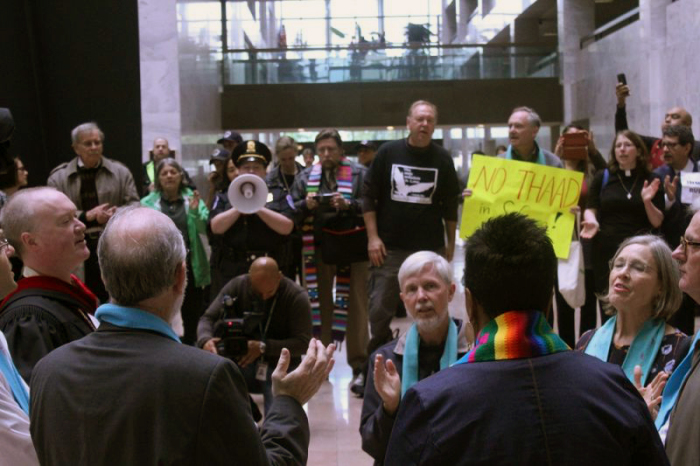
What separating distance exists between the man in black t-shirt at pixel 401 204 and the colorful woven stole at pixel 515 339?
16.2ft

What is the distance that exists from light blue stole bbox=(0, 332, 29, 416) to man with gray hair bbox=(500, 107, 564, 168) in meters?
4.78

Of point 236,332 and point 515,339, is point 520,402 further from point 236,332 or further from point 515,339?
point 236,332

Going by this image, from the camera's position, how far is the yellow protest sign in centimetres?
702

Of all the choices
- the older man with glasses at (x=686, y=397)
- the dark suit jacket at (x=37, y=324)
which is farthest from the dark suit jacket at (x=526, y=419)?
the dark suit jacket at (x=37, y=324)

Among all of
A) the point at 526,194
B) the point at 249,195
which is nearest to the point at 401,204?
the point at 526,194

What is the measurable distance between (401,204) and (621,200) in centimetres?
164

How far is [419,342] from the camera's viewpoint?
14.2 ft

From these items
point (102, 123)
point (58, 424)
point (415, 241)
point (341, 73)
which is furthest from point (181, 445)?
point (341, 73)

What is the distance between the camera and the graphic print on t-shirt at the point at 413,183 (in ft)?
23.6

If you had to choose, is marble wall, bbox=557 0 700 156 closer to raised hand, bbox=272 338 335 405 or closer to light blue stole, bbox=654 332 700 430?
light blue stole, bbox=654 332 700 430

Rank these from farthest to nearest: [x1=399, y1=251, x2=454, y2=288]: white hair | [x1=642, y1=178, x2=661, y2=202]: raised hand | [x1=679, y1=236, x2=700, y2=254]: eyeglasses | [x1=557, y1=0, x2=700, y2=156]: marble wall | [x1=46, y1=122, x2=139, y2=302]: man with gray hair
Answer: [x1=557, y1=0, x2=700, y2=156]: marble wall → [x1=46, y1=122, x2=139, y2=302]: man with gray hair → [x1=642, y1=178, x2=661, y2=202]: raised hand → [x1=399, y1=251, x2=454, y2=288]: white hair → [x1=679, y1=236, x2=700, y2=254]: eyeglasses

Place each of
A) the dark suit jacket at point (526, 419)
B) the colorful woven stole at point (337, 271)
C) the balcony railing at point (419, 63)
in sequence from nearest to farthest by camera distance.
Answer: the dark suit jacket at point (526, 419)
the colorful woven stole at point (337, 271)
the balcony railing at point (419, 63)

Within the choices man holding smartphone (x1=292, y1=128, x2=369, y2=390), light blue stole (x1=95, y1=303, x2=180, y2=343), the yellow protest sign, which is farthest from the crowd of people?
man holding smartphone (x1=292, y1=128, x2=369, y2=390)

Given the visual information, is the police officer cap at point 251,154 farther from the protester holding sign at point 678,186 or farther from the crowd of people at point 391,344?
the protester holding sign at point 678,186
